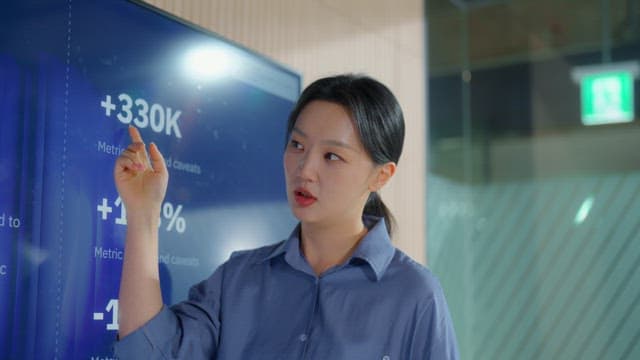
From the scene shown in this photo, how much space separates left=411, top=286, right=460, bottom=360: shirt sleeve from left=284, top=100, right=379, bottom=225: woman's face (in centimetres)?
28

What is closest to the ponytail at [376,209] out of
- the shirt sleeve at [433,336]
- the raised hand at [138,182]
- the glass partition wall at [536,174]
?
the shirt sleeve at [433,336]

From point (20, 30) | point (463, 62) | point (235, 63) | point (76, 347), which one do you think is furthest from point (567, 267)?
point (20, 30)

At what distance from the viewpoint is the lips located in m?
1.66

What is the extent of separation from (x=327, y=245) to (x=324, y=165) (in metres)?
0.18

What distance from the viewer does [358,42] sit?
3.87 m

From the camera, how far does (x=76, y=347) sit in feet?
6.84

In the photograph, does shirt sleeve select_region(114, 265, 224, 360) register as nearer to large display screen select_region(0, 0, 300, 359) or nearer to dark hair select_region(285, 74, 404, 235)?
dark hair select_region(285, 74, 404, 235)

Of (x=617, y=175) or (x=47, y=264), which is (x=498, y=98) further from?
(x=47, y=264)

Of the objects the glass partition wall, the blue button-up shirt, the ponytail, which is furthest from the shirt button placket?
the glass partition wall

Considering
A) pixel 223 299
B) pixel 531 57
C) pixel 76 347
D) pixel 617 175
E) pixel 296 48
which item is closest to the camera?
pixel 223 299

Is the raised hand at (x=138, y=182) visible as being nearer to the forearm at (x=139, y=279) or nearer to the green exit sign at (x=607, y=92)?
the forearm at (x=139, y=279)

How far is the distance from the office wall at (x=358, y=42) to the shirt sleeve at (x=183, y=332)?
3.85ft

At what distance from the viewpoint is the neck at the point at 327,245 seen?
1.73 m

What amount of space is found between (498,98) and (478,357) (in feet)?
4.74
